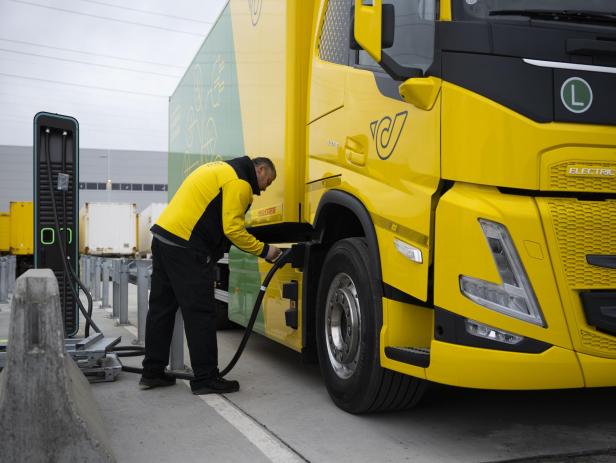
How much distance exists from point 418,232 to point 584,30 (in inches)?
49.6

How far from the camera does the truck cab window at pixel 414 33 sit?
351 cm

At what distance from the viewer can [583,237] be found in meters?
3.25

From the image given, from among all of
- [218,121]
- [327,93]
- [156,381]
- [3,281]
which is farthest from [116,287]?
[327,93]

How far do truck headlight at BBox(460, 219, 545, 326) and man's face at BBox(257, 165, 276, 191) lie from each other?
7.38 feet

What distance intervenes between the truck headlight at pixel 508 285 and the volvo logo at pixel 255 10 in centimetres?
341

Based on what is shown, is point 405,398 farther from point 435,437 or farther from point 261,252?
point 261,252

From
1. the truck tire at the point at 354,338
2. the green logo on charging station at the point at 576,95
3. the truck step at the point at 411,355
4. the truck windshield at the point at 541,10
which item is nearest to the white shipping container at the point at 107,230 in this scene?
the truck tire at the point at 354,338

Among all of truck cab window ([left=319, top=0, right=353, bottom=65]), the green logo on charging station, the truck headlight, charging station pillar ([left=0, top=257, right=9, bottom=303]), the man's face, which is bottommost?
charging station pillar ([left=0, top=257, right=9, bottom=303])

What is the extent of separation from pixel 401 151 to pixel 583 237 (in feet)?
3.31

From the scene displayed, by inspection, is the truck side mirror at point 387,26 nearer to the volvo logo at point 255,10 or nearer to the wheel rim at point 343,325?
the wheel rim at point 343,325

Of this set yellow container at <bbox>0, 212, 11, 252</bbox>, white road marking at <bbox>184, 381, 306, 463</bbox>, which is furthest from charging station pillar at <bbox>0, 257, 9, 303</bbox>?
yellow container at <bbox>0, 212, 11, 252</bbox>

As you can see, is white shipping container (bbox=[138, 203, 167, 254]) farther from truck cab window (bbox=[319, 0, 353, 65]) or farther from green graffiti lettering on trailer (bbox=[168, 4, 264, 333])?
truck cab window (bbox=[319, 0, 353, 65])

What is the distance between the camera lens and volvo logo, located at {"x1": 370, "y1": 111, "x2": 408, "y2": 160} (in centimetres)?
374

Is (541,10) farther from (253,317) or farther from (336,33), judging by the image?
(253,317)
